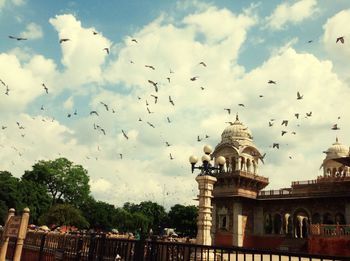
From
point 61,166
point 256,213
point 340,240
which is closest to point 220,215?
point 256,213

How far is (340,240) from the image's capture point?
82.7ft

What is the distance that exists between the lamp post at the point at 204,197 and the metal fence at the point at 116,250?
1.01m

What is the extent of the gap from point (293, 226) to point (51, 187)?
40214 millimetres

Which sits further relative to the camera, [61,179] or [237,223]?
[61,179]

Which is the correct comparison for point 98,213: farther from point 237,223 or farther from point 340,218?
point 340,218

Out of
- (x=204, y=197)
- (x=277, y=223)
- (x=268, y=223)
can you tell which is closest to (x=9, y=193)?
(x=268, y=223)

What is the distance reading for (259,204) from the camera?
38.6 m

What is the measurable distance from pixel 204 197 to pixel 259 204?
2396cm

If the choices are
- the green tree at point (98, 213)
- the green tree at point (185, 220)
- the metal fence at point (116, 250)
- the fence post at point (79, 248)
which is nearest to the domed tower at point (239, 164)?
the metal fence at point (116, 250)

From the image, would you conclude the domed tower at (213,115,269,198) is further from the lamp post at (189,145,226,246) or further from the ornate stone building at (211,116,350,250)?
the lamp post at (189,145,226,246)

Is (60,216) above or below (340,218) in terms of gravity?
below

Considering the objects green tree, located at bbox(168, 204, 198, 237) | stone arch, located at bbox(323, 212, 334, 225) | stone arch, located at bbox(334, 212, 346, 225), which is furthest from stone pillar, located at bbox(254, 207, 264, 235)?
green tree, located at bbox(168, 204, 198, 237)

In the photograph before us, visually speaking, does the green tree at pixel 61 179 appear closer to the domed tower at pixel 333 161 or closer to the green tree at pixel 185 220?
the green tree at pixel 185 220

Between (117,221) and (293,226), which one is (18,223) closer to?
(293,226)
